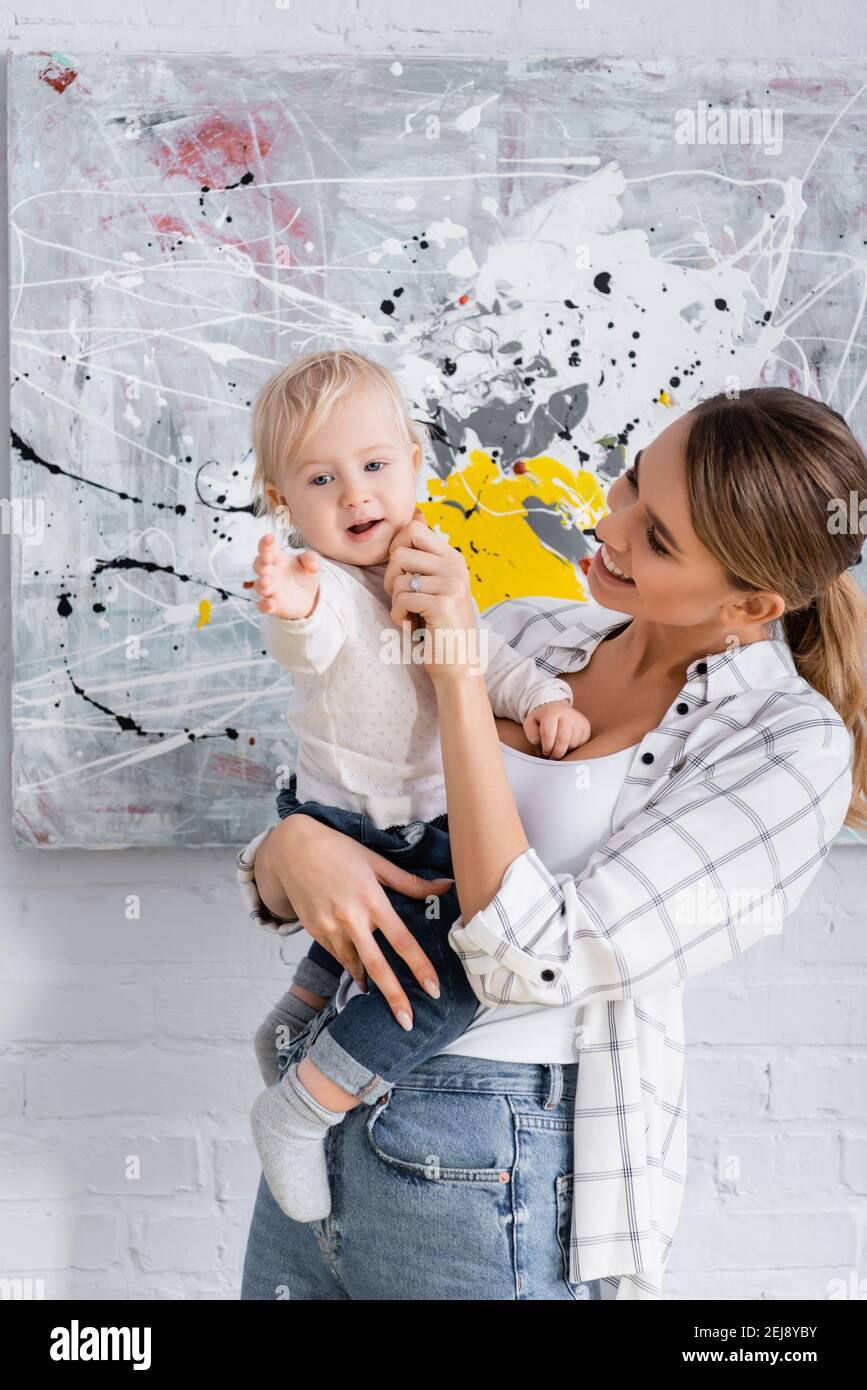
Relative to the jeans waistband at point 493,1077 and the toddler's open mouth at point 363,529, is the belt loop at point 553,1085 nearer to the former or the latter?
the jeans waistband at point 493,1077

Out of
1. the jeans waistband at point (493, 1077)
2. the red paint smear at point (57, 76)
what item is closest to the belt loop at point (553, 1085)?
the jeans waistband at point (493, 1077)

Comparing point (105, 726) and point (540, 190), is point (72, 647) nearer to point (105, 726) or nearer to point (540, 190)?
point (105, 726)

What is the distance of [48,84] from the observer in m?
1.69

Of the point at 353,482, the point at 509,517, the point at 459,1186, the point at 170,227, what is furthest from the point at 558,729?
the point at 170,227

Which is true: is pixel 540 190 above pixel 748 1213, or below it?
above

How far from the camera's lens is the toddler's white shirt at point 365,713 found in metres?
1.15

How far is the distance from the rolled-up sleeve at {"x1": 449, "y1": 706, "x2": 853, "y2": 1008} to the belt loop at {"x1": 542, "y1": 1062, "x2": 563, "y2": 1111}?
0.10 metres

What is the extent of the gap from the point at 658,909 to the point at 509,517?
885 millimetres

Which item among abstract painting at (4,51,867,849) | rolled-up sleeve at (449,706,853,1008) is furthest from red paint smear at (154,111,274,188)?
rolled-up sleeve at (449,706,853,1008)

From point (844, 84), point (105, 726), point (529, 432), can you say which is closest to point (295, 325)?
point (529, 432)

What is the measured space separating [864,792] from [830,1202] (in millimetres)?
962

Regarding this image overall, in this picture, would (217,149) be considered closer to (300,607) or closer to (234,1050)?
(300,607)

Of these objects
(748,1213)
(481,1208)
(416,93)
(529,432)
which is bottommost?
(748,1213)
